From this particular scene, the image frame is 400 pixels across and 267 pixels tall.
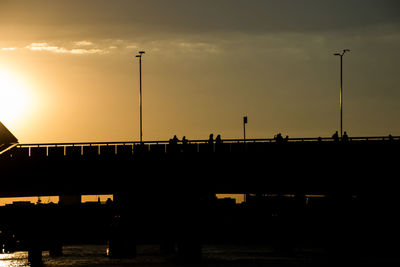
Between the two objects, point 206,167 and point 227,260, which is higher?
point 206,167

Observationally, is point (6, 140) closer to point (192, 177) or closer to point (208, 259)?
point (192, 177)

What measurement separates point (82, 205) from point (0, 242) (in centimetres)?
2019

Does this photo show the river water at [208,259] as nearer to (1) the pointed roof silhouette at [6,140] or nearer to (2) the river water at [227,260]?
(2) the river water at [227,260]

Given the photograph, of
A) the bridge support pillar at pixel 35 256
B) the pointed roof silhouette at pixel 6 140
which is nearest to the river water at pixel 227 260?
the bridge support pillar at pixel 35 256

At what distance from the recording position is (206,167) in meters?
82.4

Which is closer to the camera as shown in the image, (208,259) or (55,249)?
(208,259)

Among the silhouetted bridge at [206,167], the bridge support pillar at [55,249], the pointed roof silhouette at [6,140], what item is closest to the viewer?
the pointed roof silhouette at [6,140]

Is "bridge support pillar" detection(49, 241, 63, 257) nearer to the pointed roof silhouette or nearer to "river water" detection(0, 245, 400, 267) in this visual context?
"river water" detection(0, 245, 400, 267)

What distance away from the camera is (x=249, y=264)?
83.0 meters

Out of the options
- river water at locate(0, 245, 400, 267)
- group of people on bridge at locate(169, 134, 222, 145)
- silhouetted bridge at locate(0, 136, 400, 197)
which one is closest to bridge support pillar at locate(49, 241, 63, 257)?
river water at locate(0, 245, 400, 267)

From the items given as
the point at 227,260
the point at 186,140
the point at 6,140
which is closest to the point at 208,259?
the point at 227,260

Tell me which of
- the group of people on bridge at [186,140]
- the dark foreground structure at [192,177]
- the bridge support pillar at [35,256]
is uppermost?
the group of people on bridge at [186,140]

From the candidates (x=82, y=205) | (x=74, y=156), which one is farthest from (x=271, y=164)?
(x=82, y=205)

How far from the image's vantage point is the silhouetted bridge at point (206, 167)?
259 feet
